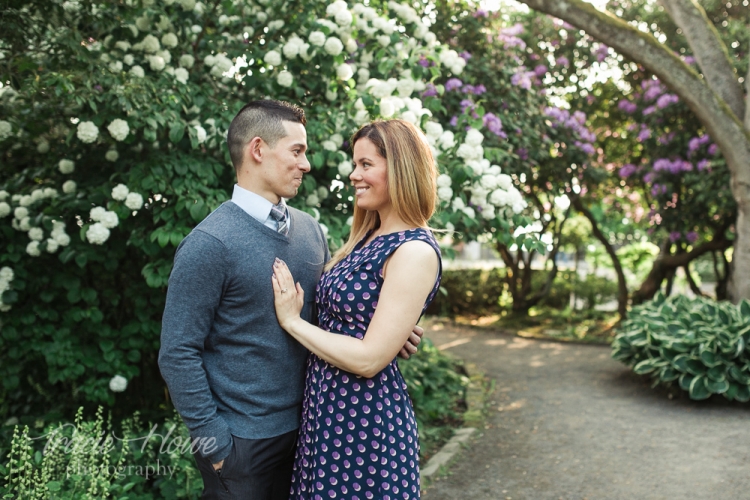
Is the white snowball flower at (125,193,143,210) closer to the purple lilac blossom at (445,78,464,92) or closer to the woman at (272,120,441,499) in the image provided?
the woman at (272,120,441,499)

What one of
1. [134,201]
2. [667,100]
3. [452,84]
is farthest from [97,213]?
[667,100]

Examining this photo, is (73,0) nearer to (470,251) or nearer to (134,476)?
(134,476)

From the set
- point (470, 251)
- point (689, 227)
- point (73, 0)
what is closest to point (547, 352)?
point (689, 227)

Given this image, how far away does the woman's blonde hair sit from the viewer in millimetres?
2029

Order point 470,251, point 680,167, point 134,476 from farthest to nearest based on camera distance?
point 470,251
point 680,167
point 134,476

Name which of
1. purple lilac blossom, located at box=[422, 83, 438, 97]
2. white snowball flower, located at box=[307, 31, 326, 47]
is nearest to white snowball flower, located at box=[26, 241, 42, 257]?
white snowball flower, located at box=[307, 31, 326, 47]

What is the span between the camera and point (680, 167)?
356 inches

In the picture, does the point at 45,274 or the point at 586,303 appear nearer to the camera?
the point at 45,274

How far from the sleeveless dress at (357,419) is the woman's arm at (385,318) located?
0.06m

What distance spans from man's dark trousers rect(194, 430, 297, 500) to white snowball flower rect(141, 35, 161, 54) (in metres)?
2.57

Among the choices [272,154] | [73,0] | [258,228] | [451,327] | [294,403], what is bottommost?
[451,327]

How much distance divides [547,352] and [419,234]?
25.2 ft

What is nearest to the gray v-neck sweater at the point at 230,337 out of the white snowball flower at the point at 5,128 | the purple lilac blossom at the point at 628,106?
the white snowball flower at the point at 5,128

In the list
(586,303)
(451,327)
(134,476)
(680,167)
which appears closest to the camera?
(134,476)
